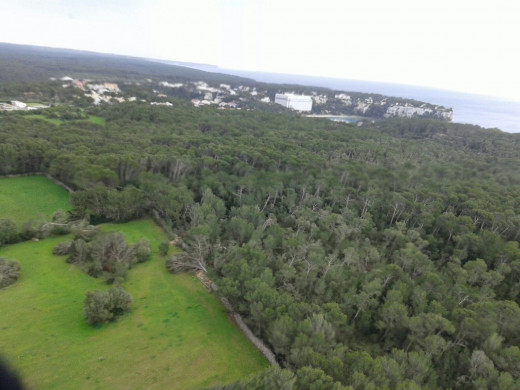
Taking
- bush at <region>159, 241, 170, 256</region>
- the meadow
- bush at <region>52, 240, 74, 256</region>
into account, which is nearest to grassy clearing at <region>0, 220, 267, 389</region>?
the meadow

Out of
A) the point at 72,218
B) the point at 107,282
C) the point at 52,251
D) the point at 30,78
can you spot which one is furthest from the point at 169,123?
the point at 30,78

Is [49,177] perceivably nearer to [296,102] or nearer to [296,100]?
[296,102]

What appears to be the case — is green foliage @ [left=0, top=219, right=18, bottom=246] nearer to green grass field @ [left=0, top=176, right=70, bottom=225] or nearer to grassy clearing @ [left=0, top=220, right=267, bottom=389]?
grassy clearing @ [left=0, top=220, right=267, bottom=389]

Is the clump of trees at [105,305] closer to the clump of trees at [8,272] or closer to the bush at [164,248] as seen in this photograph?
the bush at [164,248]

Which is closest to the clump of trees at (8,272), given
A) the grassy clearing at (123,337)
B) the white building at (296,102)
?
the grassy clearing at (123,337)

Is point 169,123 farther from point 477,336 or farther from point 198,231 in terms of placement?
point 477,336

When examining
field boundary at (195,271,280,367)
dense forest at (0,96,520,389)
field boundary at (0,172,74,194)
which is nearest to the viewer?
dense forest at (0,96,520,389)
